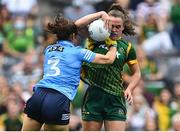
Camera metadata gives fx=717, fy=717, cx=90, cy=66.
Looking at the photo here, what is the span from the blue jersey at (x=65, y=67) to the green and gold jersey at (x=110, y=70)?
20.8 inches

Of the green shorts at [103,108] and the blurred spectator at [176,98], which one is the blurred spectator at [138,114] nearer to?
the blurred spectator at [176,98]

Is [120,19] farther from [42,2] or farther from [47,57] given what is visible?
[42,2]

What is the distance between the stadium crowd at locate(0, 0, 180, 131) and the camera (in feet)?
43.3

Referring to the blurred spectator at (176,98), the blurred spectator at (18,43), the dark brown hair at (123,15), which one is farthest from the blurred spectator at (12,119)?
the dark brown hair at (123,15)

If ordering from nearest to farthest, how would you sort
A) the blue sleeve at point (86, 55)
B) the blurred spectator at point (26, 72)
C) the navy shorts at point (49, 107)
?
1. the navy shorts at point (49, 107)
2. the blue sleeve at point (86, 55)
3. the blurred spectator at point (26, 72)

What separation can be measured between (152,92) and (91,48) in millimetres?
5742

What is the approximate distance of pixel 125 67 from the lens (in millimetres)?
13680

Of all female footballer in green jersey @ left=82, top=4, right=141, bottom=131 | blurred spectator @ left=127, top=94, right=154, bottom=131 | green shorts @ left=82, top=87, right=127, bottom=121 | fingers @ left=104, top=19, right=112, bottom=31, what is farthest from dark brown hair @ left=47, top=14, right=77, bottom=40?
blurred spectator @ left=127, top=94, right=154, bottom=131

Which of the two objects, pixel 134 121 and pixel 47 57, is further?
pixel 134 121

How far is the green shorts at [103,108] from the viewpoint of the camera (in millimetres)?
8617

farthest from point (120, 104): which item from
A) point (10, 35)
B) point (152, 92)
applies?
point (10, 35)

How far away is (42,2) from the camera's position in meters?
16.7

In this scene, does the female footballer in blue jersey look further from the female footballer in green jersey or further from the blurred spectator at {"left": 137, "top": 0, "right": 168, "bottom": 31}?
the blurred spectator at {"left": 137, "top": 0, "right": 168, "bottom": 31}

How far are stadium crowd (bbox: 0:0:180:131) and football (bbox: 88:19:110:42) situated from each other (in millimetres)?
4636
